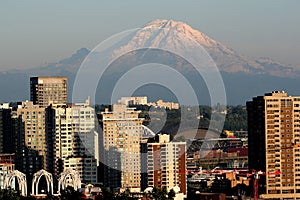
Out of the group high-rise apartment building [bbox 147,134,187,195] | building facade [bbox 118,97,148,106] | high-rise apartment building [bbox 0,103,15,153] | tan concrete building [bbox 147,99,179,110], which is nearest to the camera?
high-rise apartment building [bbox 147,134,187,195]

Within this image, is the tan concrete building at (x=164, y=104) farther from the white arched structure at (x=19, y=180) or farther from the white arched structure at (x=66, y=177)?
the white arched structure at (x=19, y=180)

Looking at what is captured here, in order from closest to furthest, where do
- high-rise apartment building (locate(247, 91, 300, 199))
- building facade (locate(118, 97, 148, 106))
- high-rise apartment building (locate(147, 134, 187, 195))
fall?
1. high-rise apartment building (locate(247, 91, 300, 199))
2. high-rise apartment building (locate(147, 134, 187, 195))
3. building facade (locate(118, 97, 148, 106))

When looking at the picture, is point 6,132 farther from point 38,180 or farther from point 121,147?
point 38,180

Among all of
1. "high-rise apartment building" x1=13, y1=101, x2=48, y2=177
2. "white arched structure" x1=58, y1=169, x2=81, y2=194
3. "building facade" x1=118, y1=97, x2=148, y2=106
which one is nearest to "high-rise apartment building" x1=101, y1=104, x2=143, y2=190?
"building facade" x1=118, y1=97, x2=148, y2=106

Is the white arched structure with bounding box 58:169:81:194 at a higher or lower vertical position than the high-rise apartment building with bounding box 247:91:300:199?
lower

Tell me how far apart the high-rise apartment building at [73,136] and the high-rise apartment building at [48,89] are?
3.93 meters

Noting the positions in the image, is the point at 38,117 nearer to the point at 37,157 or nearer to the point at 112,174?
the point at 37,157

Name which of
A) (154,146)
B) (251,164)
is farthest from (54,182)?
(251,164)

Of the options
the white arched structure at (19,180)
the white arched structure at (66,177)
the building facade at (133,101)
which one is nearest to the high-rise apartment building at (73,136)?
the building facade at (133,101)

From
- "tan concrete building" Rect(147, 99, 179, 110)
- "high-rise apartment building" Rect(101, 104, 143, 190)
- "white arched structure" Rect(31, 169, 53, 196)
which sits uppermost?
"tan concrete building" Rect(147, 99, 179, 110)

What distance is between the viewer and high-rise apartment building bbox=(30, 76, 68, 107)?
28141 millimetres

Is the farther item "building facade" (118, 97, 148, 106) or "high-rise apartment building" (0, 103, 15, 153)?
"high-rise apartment building" (0, 103, 15, 153)

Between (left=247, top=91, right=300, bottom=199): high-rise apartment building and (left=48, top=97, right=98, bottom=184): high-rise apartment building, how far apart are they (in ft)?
10.00

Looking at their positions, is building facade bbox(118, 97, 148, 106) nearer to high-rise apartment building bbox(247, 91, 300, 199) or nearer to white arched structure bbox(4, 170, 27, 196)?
white arched structure bbox(4, 170, 27, 196)
